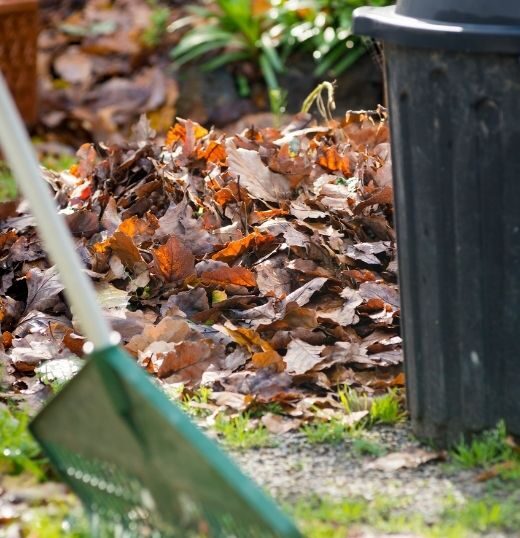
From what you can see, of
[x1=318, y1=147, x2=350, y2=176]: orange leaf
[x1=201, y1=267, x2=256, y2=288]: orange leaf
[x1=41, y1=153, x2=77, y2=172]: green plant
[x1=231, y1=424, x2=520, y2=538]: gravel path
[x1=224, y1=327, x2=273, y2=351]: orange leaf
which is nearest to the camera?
[x1=231, y1=424, x2=520, y2=538]: gravel path

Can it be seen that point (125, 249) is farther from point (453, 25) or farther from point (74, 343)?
point (453, 25)

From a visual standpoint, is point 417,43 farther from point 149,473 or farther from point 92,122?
point 92,122

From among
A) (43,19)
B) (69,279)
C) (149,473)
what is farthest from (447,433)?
(43,19)

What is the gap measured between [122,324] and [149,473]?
1.23 metres

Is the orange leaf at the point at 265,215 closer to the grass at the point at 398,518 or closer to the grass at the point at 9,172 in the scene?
the grass at the point at 398,518

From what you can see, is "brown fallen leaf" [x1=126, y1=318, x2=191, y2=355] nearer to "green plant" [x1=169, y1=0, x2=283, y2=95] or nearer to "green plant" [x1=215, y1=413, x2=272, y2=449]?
"green plant" [x1=215, y1=413, x2=272, y2=449]

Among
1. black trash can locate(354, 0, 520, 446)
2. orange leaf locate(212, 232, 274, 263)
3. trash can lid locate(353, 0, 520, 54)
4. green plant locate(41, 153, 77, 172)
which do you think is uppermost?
trash can lid locate(353, 0, 520, 54)

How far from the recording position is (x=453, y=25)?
7.55 feet

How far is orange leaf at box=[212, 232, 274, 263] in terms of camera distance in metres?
3.53

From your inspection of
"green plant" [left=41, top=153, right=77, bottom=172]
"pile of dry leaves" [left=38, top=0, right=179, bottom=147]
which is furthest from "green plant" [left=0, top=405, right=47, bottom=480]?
"pile of dry leaves" [left=38, top=0, right=179, bottom=147]

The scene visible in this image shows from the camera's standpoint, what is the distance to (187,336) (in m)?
3.19

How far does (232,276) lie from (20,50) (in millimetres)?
4040

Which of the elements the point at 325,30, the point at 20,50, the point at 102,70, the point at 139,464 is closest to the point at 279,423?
the point at 139,464

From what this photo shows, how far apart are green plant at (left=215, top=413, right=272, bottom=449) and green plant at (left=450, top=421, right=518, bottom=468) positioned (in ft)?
1.55
